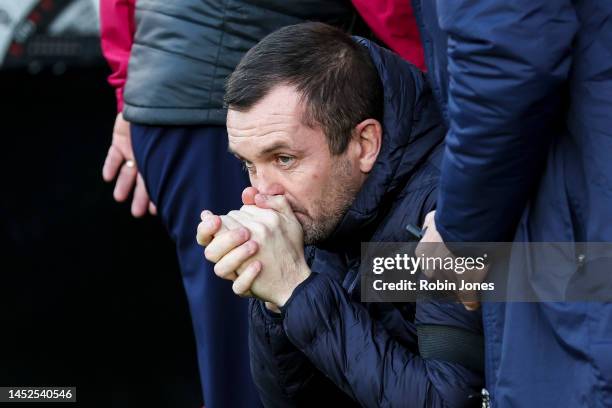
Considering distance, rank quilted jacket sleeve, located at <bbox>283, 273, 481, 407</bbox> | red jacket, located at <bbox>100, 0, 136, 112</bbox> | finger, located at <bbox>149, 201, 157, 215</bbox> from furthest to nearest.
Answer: finger, located at <bbox>149, 201, 157, 215</bbox> → red jacket, located at <bbox>100, 0, 136, 112</bbox> → quilted jacket sleeve, located at <bbox>283, 273, 481, 407</bbox>

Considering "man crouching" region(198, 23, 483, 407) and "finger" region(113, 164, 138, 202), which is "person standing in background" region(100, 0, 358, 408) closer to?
"finger" region(113, 164, 138, 202)

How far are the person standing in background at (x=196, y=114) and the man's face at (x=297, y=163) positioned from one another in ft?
1.71

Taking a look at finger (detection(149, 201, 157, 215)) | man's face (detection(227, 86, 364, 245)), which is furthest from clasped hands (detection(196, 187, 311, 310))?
finger (detection(149, 201, 157, 215))

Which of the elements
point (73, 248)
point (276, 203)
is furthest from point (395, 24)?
point (73, 248)

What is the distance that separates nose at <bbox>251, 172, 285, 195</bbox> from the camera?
1992 mm

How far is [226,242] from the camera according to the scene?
1819mm

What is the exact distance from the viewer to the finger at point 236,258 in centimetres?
182

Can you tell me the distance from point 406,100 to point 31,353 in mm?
1865

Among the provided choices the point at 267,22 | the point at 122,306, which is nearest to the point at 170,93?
the point at 267,22

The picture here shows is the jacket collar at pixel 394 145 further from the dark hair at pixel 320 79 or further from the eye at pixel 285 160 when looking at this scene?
the eye at pixel 285 160

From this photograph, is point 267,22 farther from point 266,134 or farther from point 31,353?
point 31,353

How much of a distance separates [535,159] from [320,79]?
0.62 meters

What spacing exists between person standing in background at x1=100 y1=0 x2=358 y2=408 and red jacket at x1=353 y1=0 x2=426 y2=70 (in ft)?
0.35

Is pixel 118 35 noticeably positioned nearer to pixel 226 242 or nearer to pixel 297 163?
pixel 297 163
